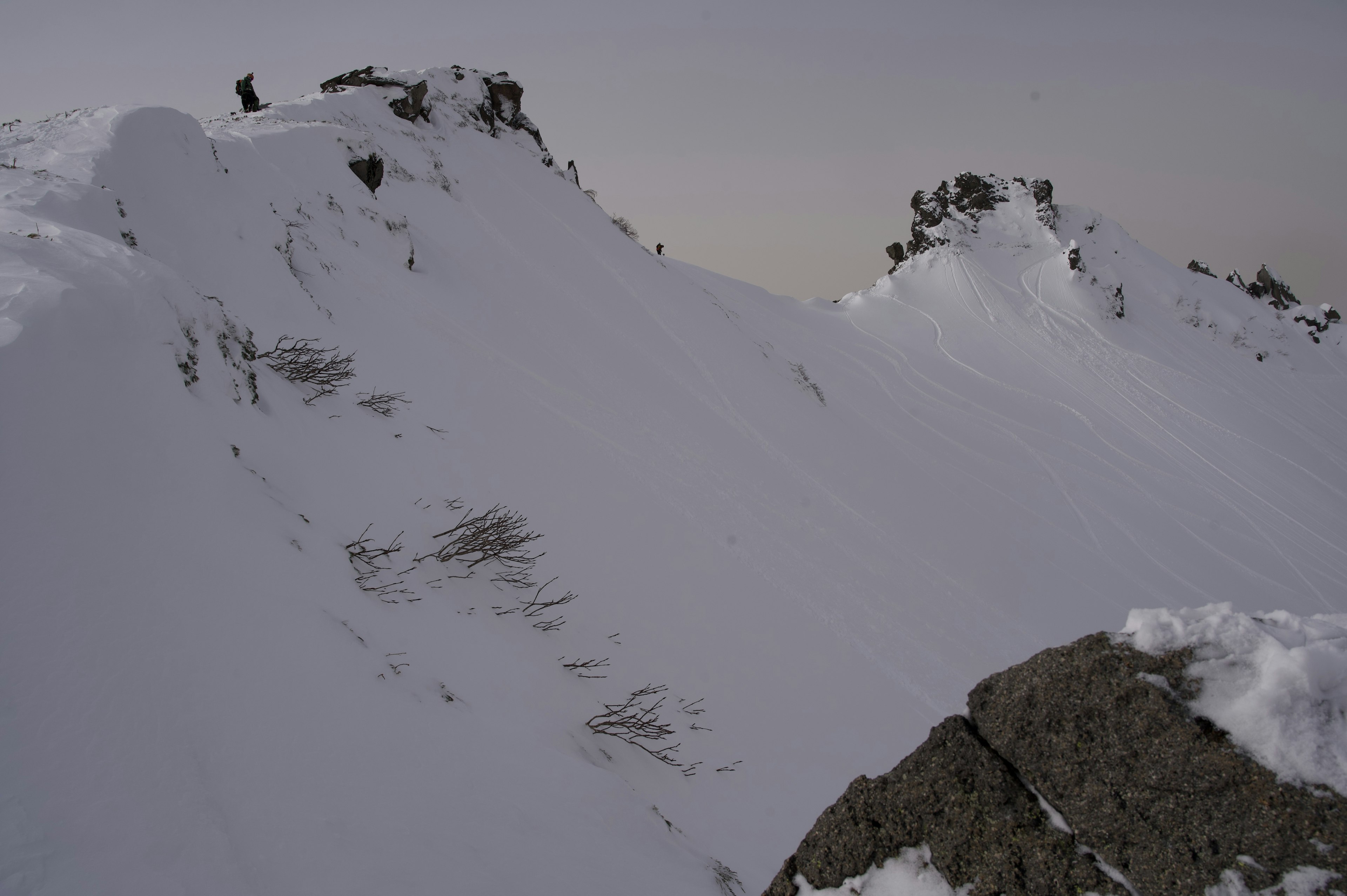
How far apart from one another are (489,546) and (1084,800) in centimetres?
384

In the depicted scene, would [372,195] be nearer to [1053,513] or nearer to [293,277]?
[293,277]

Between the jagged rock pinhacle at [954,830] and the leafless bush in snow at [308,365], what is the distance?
4537 millimetres

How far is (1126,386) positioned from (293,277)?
71.8 ft

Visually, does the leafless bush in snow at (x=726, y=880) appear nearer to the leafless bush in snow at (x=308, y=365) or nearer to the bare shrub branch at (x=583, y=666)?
the bare shrub branch at (x=583, y=666)

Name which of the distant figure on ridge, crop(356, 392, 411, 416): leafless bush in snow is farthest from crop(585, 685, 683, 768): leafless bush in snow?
the distant figure on ridge

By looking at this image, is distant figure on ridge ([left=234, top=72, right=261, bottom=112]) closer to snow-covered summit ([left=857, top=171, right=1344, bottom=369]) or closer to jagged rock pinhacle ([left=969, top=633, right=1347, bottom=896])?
jagged rock pinhacle ([left=969, top=633, right=1347, bottom=896])

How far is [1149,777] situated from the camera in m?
1.78

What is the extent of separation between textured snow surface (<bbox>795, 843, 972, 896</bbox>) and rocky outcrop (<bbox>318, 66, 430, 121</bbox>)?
1701 centimetres

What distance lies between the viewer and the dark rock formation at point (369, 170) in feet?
36.0

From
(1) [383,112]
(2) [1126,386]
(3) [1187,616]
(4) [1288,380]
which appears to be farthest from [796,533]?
(4) [1288,380]

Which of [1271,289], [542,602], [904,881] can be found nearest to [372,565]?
[542,602]

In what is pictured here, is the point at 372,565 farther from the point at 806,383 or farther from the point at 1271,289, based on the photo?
the point at 1271,289

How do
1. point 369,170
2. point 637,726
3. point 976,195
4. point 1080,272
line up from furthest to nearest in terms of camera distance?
point 976,195 → point 1080,272 → point 369,170 → point 637,726

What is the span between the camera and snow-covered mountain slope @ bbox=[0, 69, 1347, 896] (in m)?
2.24
